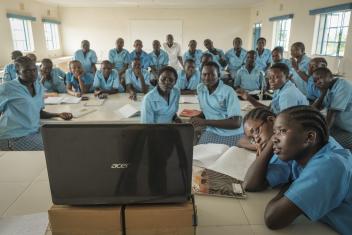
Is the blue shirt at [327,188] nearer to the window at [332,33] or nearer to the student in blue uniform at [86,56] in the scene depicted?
the window at [332,33]

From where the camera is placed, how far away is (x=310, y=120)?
884 millimetres

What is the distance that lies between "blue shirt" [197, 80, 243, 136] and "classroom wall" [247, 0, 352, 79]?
3058mm

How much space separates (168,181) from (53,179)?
33 centimetres

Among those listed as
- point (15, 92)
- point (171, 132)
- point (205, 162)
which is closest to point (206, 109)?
point (205, 162)

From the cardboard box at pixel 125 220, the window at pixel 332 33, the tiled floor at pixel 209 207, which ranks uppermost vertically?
the window at pixel 332 33

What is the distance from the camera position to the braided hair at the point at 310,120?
88 cm

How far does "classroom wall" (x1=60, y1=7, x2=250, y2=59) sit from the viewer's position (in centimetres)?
930

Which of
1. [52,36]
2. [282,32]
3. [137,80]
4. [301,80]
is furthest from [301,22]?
[52,36]

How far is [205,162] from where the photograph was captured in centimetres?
135

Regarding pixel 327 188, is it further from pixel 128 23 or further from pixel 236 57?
pixel 128 23

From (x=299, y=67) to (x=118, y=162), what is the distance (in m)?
3.94

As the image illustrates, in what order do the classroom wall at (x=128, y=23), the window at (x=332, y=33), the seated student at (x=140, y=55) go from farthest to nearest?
the classroom wall at (x=128, y=23)
the seated student at (x=140, y=55)
the window at (x=332, y=33)

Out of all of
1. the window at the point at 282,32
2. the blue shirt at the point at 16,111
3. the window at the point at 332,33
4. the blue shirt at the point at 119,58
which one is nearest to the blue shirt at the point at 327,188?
the blue shirt at the point at 16,111

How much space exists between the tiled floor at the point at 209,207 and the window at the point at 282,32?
6336 millimetres
